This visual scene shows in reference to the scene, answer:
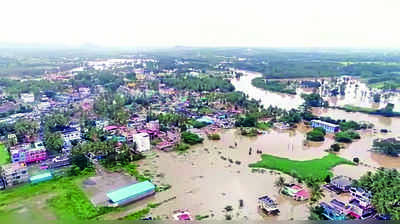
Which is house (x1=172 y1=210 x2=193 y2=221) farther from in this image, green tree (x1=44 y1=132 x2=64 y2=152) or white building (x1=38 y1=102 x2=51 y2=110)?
white building (x1=38 y1=102 x2=51 y2=110)

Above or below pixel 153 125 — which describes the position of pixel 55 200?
below

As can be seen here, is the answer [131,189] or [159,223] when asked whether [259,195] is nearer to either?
[131,189]

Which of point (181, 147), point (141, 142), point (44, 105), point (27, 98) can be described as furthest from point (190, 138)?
point (27, 98)

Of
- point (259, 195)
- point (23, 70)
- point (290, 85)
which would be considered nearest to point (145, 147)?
point (259, 195)

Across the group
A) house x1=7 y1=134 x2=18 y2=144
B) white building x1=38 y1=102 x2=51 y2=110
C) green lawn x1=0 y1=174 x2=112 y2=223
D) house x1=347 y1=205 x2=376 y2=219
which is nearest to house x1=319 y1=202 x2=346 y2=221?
house x1=347 y1=205 x2=376 y2=219

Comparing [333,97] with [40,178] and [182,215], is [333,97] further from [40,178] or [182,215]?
[40,178]
